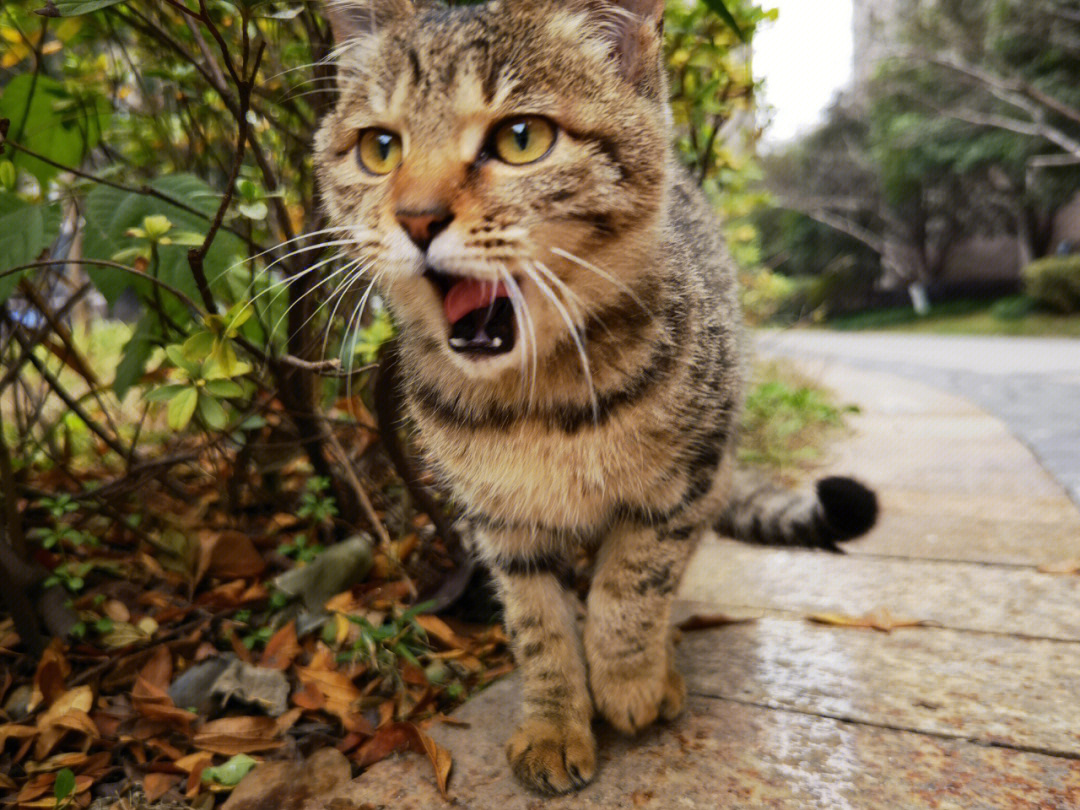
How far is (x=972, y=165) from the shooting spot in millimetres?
14562

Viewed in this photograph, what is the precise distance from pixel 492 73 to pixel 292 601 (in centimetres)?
136

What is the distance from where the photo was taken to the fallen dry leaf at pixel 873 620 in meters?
1.74

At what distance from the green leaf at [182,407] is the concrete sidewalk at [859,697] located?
715 mm

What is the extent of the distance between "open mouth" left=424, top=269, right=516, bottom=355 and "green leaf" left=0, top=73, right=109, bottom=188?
1.01m

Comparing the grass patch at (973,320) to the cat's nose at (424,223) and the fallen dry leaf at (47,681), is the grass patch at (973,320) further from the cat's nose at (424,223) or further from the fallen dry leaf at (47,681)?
the fallen dry leaf at (47,681)

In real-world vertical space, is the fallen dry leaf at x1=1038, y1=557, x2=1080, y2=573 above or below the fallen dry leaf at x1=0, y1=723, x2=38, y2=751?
below

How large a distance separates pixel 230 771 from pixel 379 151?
3.87 ft

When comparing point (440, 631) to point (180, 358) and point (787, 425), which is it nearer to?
point (180, 358)

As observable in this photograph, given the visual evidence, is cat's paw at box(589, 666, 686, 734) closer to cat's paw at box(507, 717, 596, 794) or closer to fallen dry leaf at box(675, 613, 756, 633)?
cat's paw at box(507, 717, 596, 794)

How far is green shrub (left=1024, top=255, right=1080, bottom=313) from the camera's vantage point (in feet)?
34.6

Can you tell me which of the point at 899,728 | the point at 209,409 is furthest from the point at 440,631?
the point at 899,728

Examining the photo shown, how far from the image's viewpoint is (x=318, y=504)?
2.04 m

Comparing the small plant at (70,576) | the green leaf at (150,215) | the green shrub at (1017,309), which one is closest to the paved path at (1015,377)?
the green leaf at (150,215)

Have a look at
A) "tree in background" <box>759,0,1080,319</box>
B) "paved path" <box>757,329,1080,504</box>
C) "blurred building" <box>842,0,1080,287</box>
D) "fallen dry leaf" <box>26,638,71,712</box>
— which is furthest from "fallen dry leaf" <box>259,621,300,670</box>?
"blurred building" <box>842,0,1080,287</box>
